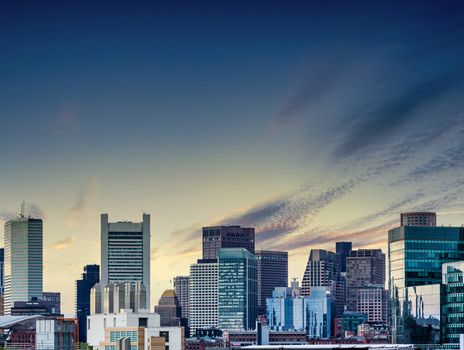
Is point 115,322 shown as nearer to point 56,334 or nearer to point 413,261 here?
point 56,334

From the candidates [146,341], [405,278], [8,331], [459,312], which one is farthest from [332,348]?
[8,331]

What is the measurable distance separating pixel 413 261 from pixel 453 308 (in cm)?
1435

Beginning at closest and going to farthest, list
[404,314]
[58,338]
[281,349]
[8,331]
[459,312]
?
1. [281,349]
2. [459,312]
3. [404,314]
4. [58,338]
5. [8,331]

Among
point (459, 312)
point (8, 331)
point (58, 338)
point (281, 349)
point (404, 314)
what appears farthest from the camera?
point (8, 331)

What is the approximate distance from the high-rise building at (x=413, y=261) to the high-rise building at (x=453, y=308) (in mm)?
5686

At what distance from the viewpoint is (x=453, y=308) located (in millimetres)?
119062

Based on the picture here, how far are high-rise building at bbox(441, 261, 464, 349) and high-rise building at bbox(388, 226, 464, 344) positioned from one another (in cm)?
569

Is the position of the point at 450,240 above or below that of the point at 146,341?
above

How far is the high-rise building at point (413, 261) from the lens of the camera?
127625 mm

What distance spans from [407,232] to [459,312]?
58.5ft

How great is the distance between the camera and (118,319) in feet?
599

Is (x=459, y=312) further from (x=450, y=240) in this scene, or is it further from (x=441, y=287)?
(x=450, y=240)

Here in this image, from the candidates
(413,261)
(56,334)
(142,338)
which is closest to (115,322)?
(142,338)

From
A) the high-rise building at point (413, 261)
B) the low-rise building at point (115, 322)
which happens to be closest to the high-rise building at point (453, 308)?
the high-rise building at point (413, 261)
